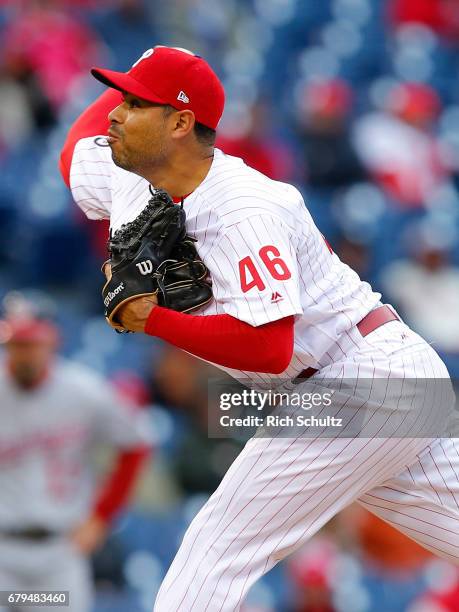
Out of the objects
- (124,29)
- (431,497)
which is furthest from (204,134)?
(124,29)

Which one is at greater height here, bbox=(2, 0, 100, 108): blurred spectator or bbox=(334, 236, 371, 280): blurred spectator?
bbox=(2, 0, 100, 108): blurred spectator

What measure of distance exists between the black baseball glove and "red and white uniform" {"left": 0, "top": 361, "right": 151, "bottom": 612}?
7.59 feet

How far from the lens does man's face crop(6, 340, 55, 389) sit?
5215 mm

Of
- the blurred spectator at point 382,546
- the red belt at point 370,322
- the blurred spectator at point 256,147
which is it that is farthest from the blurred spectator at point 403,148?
the red belt at point 370,322

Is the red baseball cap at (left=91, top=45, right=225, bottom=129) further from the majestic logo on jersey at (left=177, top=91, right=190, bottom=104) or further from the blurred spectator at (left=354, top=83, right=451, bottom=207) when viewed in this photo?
the blurred spectator at (left=354, top=83, right=451, bottom=207)

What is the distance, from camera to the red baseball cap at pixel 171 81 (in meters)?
3.02

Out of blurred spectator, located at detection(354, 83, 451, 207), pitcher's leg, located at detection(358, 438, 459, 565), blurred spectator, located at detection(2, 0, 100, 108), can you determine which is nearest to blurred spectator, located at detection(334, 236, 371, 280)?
blurred spectator, located at detection(354, 83, 451, 207)

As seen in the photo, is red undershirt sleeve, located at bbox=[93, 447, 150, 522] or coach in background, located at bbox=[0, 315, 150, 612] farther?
red undershirt sleeve, located at bbox=[93, 447, 150, 522]

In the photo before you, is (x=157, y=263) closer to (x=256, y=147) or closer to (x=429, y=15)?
(x=256, y=147)

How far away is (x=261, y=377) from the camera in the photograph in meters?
3.27

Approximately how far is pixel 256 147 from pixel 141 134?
4.47 m

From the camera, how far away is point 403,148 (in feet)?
27.1

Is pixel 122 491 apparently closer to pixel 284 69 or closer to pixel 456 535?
pixel 456 535

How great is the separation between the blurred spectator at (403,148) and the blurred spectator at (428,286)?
66cm
